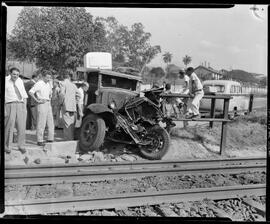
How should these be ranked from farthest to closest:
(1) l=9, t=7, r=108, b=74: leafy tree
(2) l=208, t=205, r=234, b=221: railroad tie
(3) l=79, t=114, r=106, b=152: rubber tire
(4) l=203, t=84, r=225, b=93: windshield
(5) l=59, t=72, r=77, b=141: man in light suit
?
(3) l=79, t=114, r=106, b=152: rubber tire, (5) l=59, t=72, r=77, b=141: man in light suit, (4) l=203, t=84, r=225, b=93: windshield, (2) l=208, t=205, r=234, b=221: railroad tie, (1) l=9, t=7, r=108, b=74: leafy tree

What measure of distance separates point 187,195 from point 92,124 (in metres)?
1.43

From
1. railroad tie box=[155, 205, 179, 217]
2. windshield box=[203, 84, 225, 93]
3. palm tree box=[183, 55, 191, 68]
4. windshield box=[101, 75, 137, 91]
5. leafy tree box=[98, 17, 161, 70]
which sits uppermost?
leafy tree box=[98, 17, 161, 70]

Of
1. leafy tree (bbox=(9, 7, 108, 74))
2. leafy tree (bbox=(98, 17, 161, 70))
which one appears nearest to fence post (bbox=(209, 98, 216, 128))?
leafy tree (bbox=(98, 17, 161, 70))

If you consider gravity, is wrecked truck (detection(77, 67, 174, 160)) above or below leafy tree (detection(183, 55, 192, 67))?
below

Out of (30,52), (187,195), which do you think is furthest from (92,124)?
(187,195)

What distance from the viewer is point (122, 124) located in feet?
14.0

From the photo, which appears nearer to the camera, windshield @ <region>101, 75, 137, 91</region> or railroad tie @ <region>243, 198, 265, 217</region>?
railroad tie @ <region>243, 198, 265, 217</region>

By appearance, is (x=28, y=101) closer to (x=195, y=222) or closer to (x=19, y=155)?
(x=19, y=155)

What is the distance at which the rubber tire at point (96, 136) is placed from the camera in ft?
12.8

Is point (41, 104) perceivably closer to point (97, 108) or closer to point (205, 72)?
point (97, 108)

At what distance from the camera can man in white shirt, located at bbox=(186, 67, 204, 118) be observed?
359 centimetres

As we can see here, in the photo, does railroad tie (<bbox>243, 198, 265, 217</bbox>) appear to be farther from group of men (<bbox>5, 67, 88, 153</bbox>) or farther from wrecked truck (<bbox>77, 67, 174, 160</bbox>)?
group of men (<bbox>5, 67, 88, 153</bbox>)

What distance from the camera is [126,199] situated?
3.57m

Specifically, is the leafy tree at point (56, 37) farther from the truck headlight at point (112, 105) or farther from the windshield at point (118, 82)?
the truck headlight at point (112, 105)
